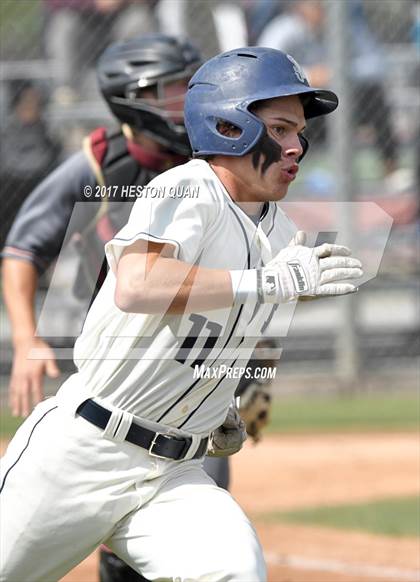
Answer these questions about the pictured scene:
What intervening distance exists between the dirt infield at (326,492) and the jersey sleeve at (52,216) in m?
1.67

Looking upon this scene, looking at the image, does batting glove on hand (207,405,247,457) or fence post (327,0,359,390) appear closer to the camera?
batting glove on hand (207,405,247,457)

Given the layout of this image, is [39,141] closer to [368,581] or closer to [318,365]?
[318,365]

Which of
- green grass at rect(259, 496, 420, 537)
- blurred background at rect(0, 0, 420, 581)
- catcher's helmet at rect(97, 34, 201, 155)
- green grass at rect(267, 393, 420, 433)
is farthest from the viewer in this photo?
blurred background at rect(0, 0, 420, 581)

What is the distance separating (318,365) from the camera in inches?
369

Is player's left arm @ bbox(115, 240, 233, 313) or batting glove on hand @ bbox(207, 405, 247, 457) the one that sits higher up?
player's left arm @ bbox(115, 240, 233, 313)

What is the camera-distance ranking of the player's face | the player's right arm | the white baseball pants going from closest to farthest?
1. the white baseball pants
2. the player's face
3. the player's right arm

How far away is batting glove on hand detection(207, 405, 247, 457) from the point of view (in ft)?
11.8

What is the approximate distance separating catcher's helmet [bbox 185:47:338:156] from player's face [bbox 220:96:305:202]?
48 mm

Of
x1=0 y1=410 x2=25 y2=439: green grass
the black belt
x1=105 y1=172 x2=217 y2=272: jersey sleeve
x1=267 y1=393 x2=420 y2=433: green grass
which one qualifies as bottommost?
x1=267 y1=393 x2=420 y2=433: green grass

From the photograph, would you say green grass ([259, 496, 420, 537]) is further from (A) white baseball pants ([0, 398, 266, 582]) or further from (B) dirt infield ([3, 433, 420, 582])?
(A) white baseball pants ([0, 398, 266, 582])

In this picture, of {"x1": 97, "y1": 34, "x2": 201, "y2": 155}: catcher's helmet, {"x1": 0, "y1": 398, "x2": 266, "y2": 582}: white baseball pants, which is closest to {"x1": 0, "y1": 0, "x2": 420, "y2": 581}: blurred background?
{"x1": 97, "y1": 34, "x2": 201, "y2": 155}: catcher's helmet

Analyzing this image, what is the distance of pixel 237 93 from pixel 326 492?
4689mm

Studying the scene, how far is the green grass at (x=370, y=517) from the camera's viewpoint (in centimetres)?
667

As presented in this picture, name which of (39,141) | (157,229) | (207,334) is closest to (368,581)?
(207,334)
